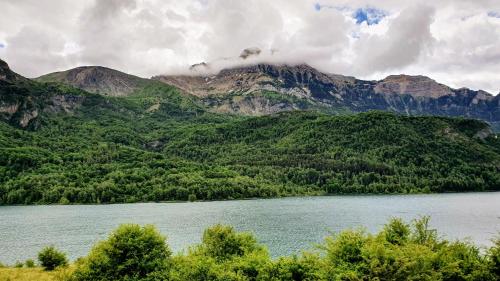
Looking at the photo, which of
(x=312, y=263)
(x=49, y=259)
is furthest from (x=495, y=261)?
(x=49, y=259)

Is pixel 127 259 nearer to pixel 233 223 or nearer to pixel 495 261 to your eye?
pixel 495 261

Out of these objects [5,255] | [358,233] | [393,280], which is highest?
[358,233]

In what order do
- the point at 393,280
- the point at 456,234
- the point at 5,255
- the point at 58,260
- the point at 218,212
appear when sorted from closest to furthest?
the point at 393,280 → the point at 58,260 → the point at 5,255 → the point at 456,234 → the point at 218,212

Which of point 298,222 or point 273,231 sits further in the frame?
point 298,222

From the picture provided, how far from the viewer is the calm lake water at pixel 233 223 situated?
110875mm

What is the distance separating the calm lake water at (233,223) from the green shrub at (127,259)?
154 feet

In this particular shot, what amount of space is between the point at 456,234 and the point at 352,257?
84.2 meters

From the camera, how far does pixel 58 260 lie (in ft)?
215

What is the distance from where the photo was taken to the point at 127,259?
A: 4800 cm

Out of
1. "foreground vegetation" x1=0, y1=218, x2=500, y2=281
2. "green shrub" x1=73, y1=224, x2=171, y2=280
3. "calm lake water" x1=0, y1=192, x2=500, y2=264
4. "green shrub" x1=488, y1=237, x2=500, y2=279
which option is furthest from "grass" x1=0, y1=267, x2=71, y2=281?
"green shrub" x1=488, y1=237, x2=500, y2=279

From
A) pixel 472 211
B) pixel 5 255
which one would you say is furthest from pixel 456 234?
pixel 5 255

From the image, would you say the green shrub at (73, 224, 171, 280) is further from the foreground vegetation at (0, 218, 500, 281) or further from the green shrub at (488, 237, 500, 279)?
the green shrub at (488, 237, 500, 279)

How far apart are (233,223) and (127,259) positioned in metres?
98.7

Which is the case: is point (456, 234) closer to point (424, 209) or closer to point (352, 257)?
point (424, 209)
